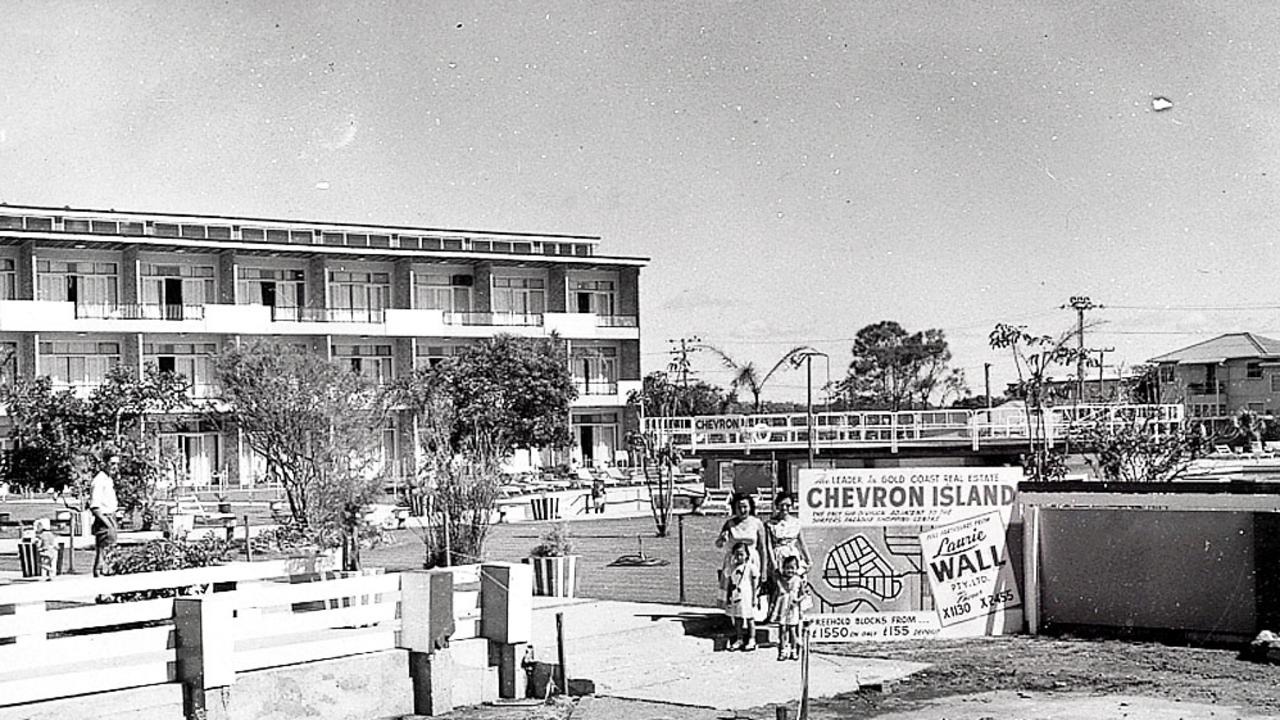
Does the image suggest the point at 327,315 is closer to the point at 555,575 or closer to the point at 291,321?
the point at 291,321

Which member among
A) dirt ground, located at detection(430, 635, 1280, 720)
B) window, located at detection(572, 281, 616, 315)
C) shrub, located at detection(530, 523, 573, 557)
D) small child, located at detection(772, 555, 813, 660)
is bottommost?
dirt ground, located at detection(430, 635, 1280, 720)

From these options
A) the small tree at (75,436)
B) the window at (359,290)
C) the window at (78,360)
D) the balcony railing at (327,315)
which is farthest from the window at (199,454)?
the small tree at (75,436)

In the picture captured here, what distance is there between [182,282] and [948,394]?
38.9 m

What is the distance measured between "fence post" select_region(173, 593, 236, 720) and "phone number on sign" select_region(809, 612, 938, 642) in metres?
6.23

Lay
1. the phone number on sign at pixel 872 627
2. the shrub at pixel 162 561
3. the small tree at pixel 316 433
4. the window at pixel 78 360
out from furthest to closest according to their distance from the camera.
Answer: the window at pixel 78 360 → the small tree at pixel 316 433 → the phone number on sign at pixel 872 627 → the shrub at pixel 162 561

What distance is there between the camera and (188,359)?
2347 inches

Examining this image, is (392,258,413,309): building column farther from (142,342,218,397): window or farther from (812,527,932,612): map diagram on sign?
(812,527,932,612): map diagram on sign

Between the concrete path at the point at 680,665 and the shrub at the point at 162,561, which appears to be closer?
the concrete path at the point at 680,665

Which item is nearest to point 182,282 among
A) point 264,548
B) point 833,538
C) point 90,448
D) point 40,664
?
point 90,448

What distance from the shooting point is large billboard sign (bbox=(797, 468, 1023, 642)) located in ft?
53.5

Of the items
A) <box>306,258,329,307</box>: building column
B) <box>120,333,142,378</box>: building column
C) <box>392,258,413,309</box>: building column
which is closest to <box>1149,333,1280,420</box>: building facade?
<box>392,258,413,309</box>: building column

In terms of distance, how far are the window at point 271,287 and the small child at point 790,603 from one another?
156ft

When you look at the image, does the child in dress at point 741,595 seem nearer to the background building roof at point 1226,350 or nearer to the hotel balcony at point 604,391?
the hotel balcony at point 604,391

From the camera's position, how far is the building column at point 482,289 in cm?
6612
